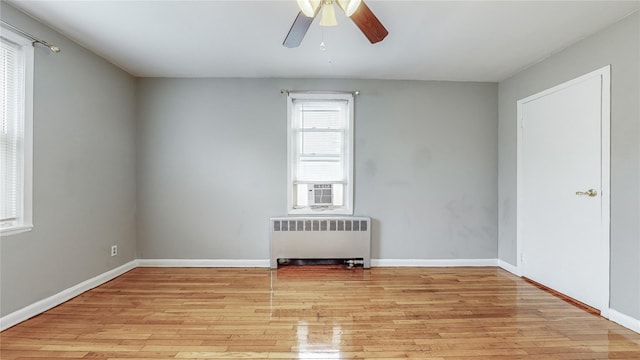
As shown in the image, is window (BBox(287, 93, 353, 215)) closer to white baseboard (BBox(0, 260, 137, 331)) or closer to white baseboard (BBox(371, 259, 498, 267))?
white baseboard (BBox(371, 259, 498, 267))

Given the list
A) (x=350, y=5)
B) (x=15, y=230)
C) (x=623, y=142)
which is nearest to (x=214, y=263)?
(x=15, y=230)

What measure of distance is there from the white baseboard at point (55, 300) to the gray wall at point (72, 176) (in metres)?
0.05

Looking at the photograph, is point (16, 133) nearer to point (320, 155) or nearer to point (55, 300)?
point (55, 300)

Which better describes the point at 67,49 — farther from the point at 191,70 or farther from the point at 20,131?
the point at 191,70

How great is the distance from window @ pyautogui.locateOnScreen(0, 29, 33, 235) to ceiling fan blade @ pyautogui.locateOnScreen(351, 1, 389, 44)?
2.62 metres

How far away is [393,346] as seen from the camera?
6.73ft

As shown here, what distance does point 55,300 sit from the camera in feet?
8.61

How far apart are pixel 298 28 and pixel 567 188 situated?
294 cm

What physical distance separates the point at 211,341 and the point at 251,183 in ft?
6.78

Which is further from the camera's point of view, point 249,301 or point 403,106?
point 403,106

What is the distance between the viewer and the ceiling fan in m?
1.72

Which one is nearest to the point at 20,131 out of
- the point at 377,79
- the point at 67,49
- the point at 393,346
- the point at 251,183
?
the point at 67,49

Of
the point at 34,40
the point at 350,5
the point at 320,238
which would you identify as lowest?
the point at 320,238

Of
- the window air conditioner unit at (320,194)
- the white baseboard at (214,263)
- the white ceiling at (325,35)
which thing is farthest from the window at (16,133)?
A: the window air conditioner unit at (320,194)
